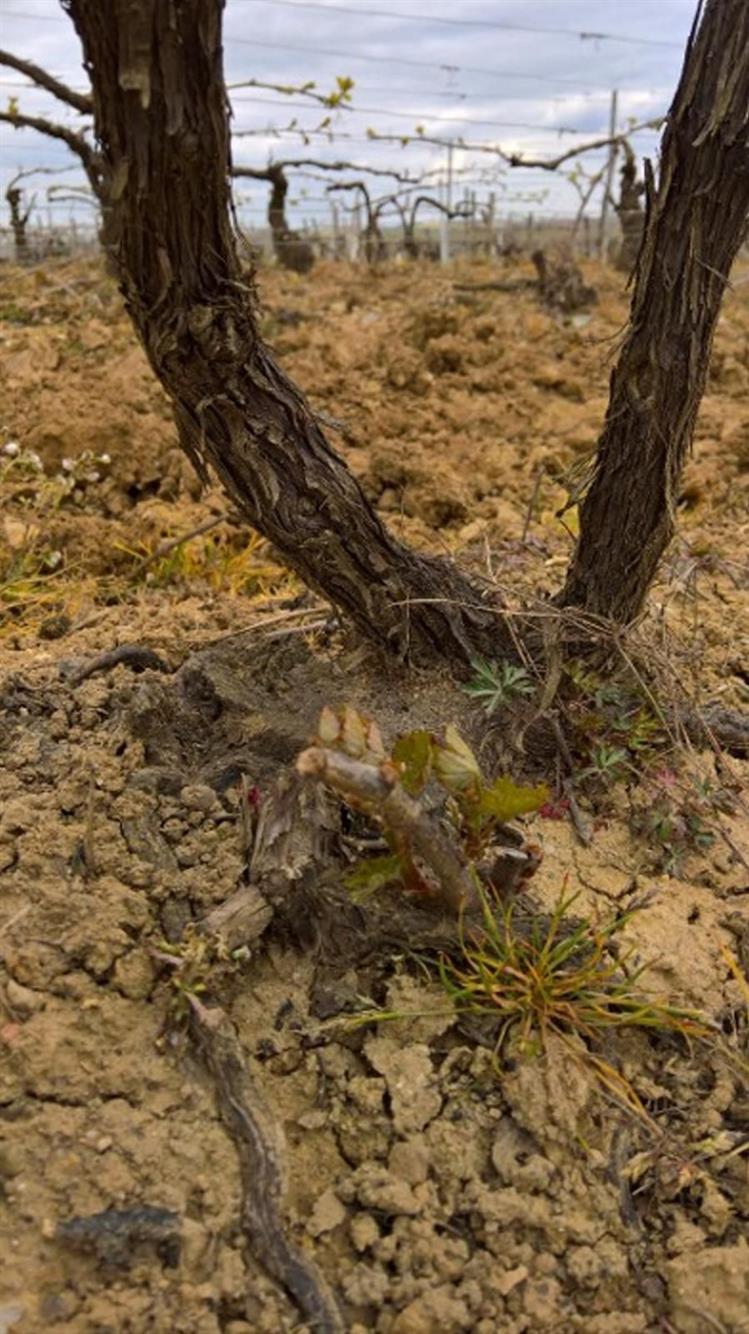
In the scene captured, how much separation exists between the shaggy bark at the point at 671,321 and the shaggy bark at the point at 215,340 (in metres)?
0.30

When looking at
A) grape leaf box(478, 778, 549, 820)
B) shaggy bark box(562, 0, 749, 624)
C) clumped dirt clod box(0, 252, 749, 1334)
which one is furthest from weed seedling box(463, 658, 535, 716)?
grape leaf box(478, 778, 549, 820)

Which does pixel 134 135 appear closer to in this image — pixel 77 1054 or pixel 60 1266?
pixel 77 1054

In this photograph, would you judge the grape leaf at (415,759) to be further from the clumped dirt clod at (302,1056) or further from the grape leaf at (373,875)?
the clumped dirt clod at (302,1056)

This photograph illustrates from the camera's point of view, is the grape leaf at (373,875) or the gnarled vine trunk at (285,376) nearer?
the gnarled vine trunk at (285,376)

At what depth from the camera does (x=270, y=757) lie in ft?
7.04

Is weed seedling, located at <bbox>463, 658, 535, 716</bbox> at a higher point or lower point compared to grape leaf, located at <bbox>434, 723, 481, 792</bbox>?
lower

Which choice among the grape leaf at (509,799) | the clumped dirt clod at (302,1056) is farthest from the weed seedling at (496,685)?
the grape leaf at (509,799)

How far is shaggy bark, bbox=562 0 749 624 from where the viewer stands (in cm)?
173

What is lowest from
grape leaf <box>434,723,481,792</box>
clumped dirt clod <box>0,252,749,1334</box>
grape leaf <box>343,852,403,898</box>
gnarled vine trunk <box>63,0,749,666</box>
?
clumped dirt clod <box>0,252,749,1334</box>

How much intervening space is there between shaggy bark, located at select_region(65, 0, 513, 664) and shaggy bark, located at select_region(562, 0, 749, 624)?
30 cm

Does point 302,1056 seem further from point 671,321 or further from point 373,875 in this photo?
point 671,321

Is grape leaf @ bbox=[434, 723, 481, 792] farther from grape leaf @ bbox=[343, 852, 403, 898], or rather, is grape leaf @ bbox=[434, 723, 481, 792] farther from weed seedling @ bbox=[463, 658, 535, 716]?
weed seedling @ bbox=[463, 658, 535, 716]

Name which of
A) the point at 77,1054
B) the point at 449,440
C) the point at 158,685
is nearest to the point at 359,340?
the point at 449,440

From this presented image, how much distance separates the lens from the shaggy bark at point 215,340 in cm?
140
